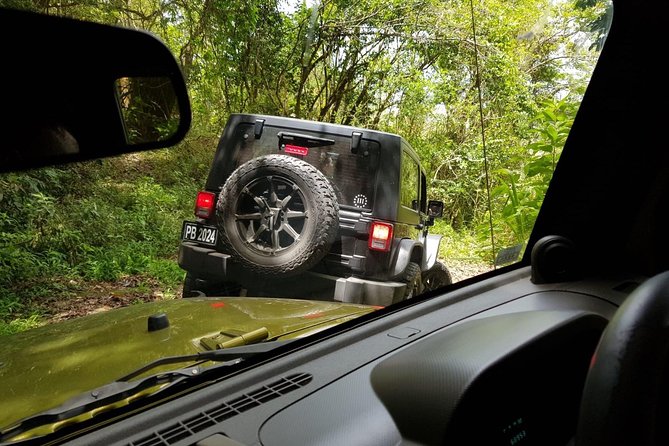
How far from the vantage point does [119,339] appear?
1713 mm

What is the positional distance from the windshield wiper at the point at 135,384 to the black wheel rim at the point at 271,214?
1.24m

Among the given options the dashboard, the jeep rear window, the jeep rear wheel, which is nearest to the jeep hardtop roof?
the jeep rear window

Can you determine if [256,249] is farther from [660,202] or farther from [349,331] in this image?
[660,202]

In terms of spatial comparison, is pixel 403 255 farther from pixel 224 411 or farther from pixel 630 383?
pixel 630 383

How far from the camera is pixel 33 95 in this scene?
755 millimetres

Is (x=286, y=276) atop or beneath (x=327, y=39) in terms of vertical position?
beneath

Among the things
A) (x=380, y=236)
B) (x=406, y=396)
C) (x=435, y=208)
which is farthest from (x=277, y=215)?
(x=406, y=396)

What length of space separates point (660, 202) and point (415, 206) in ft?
5.99

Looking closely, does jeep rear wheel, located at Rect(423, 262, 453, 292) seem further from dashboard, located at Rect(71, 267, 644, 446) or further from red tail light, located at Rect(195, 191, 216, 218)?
dashboard, located at Rect(71, 267, 644, 446)

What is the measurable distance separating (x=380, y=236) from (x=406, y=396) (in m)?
1.95

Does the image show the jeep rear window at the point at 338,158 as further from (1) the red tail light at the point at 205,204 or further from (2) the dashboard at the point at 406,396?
(2) the dashboard at the point at 406,396

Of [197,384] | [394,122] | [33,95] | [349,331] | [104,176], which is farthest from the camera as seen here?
[394,122]

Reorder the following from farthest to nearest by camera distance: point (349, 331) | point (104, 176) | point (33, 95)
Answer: point (104, 176) → point (349, 331) → point (33, 95)

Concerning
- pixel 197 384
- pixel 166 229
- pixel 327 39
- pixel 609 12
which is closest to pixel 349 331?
pixel 197 384
